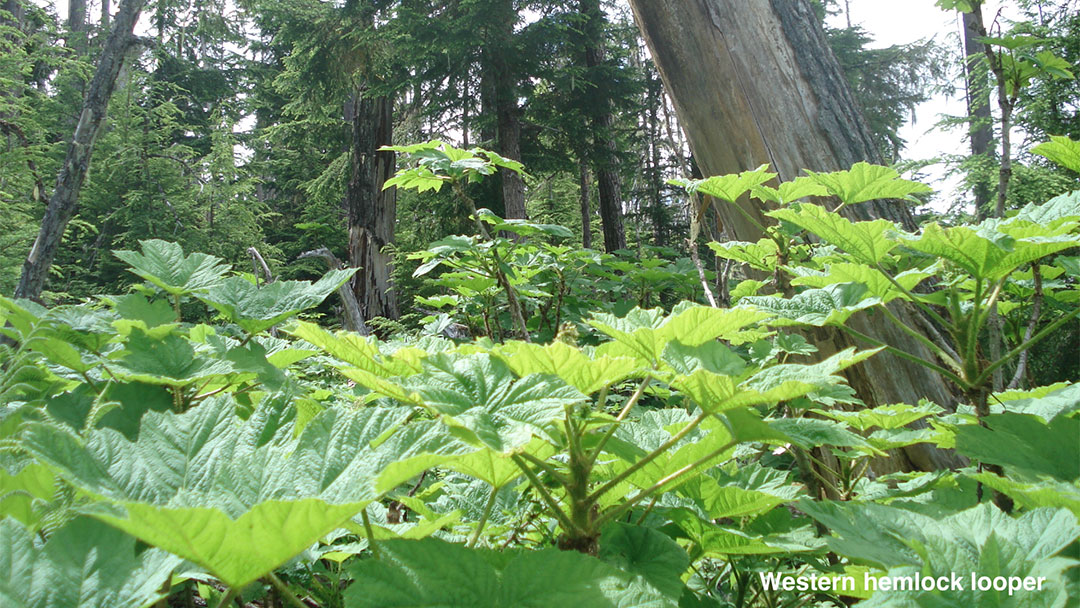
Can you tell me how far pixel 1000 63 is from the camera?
155 centimetres

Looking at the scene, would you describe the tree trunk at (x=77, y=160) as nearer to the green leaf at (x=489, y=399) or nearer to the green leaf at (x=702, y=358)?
the green leaf at (x=489, y=399)

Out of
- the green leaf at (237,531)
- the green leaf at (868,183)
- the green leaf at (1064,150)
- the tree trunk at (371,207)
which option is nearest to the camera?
the green leaf at (237,531)

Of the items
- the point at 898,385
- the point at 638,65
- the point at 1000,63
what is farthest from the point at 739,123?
the point at 638,65

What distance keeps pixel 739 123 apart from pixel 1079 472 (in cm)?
176

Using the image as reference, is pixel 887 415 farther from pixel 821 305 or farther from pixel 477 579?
pixel 477 579

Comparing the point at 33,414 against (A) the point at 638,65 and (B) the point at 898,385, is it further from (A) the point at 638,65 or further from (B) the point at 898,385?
(A) the point at 638,65

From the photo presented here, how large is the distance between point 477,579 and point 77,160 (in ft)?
15.4

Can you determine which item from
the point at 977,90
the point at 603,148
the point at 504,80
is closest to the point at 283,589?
the point at 977,90

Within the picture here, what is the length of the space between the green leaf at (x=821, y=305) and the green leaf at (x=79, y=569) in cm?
85

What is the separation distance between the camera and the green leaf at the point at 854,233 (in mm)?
982

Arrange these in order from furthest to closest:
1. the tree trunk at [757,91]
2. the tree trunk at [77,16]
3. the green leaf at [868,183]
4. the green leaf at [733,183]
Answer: the tree trunk at [77,16] < the tree trunk at [757,91] < the green leaf at [733,183] < the green leaf at [868,183]

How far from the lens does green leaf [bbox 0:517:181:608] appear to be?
427mm

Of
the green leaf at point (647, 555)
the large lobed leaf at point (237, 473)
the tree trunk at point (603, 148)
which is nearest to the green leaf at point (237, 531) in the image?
the large lobed leaf at point (237, 473)

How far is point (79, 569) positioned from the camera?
0.45 meters
